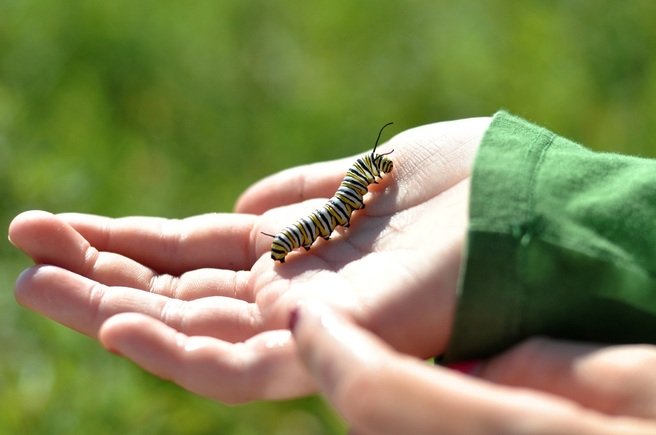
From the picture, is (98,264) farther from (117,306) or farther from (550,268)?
(550,268)

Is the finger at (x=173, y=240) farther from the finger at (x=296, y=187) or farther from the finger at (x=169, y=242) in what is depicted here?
the finger at (x=296, y=187)

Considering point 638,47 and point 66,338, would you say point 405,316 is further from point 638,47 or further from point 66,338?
point 638,47

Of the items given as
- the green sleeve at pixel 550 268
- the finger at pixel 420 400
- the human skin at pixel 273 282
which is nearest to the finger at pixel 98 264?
the human skin at pixel 273 282

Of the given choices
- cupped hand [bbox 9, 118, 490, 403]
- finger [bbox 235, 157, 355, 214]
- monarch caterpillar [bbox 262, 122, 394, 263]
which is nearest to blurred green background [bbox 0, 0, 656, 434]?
finger [bbox 235, 157, 355, 214]

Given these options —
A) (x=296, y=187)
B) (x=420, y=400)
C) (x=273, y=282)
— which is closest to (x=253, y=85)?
(x=296, y=187)

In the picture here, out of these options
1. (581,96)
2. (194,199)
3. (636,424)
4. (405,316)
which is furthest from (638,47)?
(636,424)

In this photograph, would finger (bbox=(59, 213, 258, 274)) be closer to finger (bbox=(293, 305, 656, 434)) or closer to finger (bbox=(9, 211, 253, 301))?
finger (bbox=(9, 211, 253, 301))
